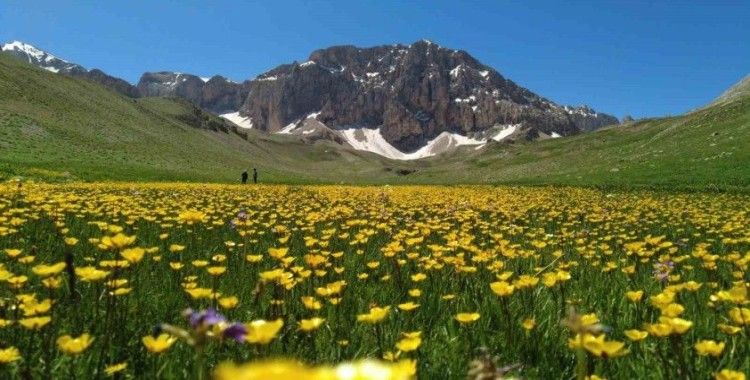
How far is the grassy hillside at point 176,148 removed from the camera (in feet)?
113

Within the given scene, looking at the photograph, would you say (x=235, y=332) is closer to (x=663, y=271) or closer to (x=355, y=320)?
(x=355, y=320)

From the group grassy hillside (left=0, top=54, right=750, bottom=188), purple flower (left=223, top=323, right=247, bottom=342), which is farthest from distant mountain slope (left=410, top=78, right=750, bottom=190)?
purple flower (left=223, top=323, right=247, bottom=342)

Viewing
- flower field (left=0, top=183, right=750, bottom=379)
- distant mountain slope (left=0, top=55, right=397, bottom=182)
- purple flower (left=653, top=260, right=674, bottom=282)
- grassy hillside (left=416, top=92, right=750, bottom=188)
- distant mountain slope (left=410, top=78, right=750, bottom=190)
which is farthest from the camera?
distant mountain slope (left=0, top=55, right=397, bottom=182)

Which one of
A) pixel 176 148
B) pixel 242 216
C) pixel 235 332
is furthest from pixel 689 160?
pixel 176 148

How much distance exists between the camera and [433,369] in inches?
110

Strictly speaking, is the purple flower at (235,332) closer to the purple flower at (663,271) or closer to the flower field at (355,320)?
the flower field at (355,320)

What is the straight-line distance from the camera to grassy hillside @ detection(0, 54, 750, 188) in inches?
1351

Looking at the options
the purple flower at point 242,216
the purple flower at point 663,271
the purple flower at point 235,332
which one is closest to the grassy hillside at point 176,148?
the purple flower at point 242,216

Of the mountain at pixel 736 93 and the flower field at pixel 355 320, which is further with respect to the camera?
the mountain at pixel 736 93

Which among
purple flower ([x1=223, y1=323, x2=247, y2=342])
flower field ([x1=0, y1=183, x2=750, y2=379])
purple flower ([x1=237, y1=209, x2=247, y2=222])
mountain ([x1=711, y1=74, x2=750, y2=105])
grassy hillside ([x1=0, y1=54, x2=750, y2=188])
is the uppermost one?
mountain ([x1=711, y1=74, x2=750, y2=105])

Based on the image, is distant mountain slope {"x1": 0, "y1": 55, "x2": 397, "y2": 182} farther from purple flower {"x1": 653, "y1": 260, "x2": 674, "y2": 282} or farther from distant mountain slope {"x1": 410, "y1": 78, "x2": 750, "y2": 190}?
distant mountain slope {"x1": 410, "y1": 78, "x2": 750, "y2": 190}

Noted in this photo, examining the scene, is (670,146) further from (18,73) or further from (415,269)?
A: (18,73)

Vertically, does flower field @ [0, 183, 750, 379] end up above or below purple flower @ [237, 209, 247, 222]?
below

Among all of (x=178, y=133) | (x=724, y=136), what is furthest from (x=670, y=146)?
(x=178, y=133)
